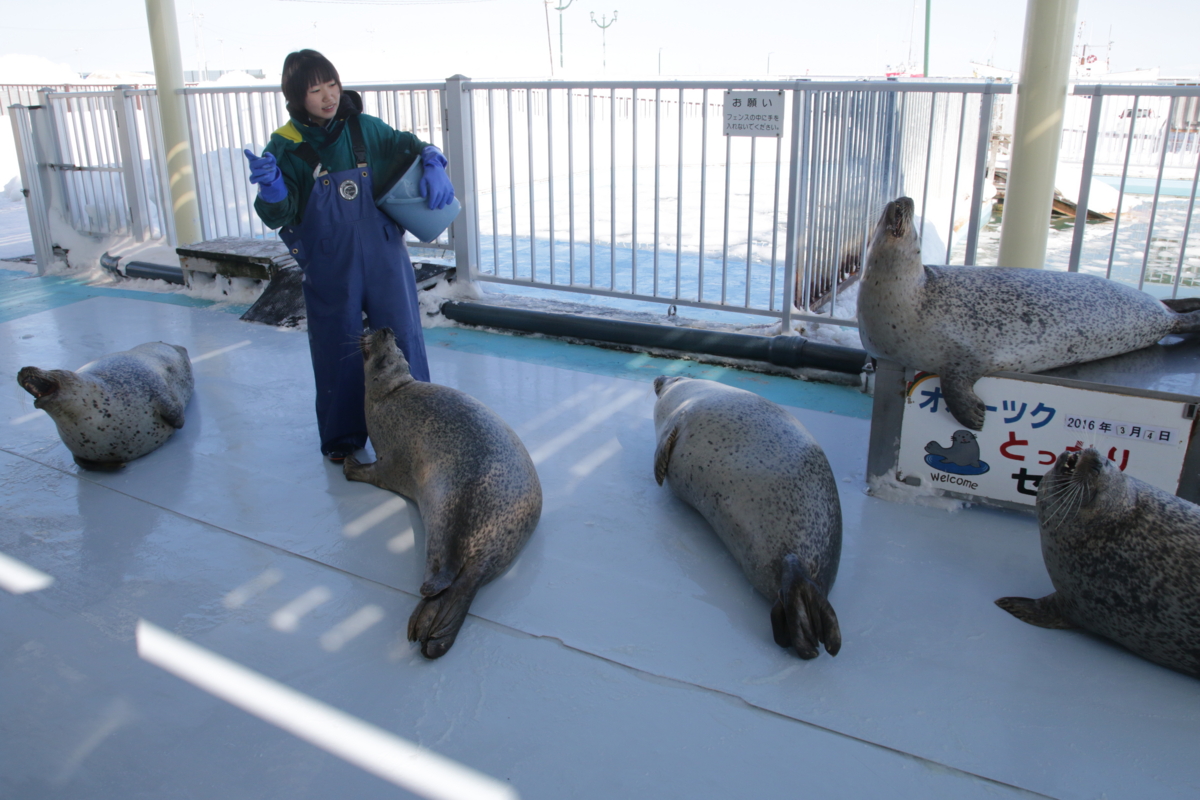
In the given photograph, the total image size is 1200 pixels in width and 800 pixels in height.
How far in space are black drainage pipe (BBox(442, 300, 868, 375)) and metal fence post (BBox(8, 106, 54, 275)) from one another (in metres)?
4.58

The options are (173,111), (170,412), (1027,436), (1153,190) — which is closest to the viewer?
(1027,436)

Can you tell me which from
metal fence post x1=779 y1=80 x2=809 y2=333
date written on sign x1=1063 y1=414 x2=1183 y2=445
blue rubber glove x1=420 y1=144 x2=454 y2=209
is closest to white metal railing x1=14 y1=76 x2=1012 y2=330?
metal fence post x1=779 y1=80 x2=809 y2=333

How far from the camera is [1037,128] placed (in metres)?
3.90

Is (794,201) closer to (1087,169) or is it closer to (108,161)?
(1087,169)

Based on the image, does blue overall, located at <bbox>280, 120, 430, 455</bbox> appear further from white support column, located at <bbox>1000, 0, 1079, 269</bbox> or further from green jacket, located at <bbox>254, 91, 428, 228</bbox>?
white support column, located at <bbox>1000, 0, 1079, 269</bbox>

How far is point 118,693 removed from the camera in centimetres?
208

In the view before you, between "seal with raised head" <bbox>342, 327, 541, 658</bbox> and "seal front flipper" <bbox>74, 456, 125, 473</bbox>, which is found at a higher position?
"seal with raised head" <bbox>342, 327, 541, 658</bbox>

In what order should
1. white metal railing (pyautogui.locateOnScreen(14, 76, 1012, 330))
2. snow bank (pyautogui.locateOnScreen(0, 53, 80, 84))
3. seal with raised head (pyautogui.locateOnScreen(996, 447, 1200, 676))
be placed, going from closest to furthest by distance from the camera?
seal with raised head (pyautogui.locateOnScreen(996, 447, 1200, 676)), white metal railing (pyautogui.locateOnScreen(14, 76, 1012, 330)), snow bank (pyautogui.locateOnScreen(0, 53, 80, 84))

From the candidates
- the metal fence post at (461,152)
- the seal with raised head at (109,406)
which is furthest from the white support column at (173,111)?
the seal with raised head at (109,406)

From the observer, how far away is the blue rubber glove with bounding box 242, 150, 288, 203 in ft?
9.62

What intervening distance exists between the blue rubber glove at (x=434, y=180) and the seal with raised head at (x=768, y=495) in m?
1.31

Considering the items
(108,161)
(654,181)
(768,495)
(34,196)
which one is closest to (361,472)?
(768,495)

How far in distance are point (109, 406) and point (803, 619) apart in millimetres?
2862

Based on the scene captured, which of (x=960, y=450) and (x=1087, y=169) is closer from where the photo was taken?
(x=960, y=450)
